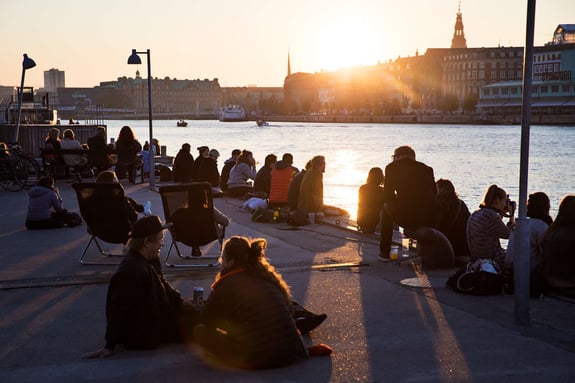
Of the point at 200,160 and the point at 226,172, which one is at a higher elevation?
the point at 200,160

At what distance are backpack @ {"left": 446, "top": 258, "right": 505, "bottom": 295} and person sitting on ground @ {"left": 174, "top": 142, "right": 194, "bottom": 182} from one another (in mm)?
13285

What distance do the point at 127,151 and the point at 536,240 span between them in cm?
1387

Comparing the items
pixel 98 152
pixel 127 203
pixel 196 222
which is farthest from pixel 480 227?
pixel 98 152

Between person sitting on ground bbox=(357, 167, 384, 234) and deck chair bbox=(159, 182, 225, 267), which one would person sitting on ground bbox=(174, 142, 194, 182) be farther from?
deck chair bbox=(159, 182, 225, 267)

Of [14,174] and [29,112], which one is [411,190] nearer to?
[14,174]

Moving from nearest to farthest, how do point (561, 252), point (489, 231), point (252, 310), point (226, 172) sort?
point (252, 310) < point (561, 252) < point (489, 231) < point (226, 172)

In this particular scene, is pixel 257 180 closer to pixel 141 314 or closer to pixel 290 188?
pixel 290 188

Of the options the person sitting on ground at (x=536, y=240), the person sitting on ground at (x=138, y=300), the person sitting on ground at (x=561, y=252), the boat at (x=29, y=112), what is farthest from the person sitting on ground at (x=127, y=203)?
the boat at (x=29, y=112)

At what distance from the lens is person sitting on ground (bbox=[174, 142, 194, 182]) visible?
2075cm

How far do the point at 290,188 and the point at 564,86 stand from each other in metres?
128

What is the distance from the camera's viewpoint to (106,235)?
372 inches

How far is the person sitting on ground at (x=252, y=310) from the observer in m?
5.34

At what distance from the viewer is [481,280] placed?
25.8 feet

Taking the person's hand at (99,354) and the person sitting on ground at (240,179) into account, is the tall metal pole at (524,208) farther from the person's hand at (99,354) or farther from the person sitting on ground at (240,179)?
the person sitting on ground at (240,179)
